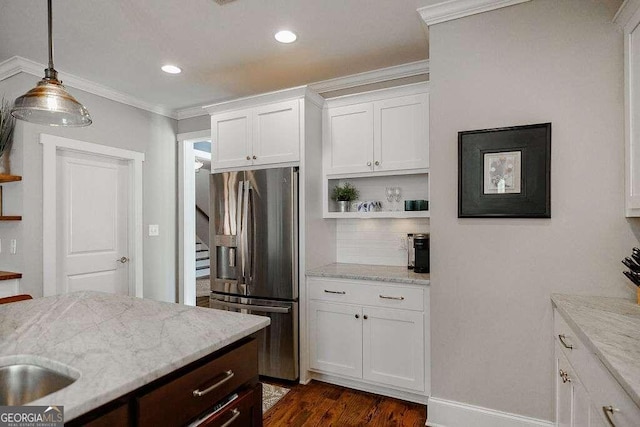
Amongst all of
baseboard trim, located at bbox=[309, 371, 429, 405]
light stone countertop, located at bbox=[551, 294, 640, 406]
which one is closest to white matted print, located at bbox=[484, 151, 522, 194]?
light stone countertop, located at bbox=[551, 294, 640, 406]

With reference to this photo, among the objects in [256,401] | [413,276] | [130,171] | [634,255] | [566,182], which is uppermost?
[130,171]

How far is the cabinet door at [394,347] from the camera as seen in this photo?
2.52 metres

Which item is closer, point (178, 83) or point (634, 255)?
point (634, 255)

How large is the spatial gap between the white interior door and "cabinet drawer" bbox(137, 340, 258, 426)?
274 centimetres

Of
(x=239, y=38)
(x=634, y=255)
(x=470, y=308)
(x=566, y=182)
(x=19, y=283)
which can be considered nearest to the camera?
(x=634, y=255)

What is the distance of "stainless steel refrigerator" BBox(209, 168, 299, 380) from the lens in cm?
291

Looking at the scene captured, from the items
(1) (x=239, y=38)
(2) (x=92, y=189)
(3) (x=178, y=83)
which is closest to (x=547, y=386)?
(1) (x=239, y=38)

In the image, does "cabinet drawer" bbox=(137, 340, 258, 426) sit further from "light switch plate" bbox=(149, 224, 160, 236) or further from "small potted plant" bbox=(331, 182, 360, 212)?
"light switch plate" bbox=(149, 224, 160, 236)

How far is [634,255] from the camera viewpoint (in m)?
1.72

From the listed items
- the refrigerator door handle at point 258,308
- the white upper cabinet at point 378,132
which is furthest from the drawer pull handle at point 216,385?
the white upper cabinet at point 378,132

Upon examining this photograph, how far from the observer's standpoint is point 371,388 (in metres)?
2.77

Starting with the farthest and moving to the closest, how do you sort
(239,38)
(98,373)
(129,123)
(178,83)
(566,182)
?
(129,123)
(178,83)
(239,38)
(566,182)
(98,373)

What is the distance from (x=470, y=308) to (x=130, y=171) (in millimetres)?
3468

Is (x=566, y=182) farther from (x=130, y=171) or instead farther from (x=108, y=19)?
(x=130, y=171)
